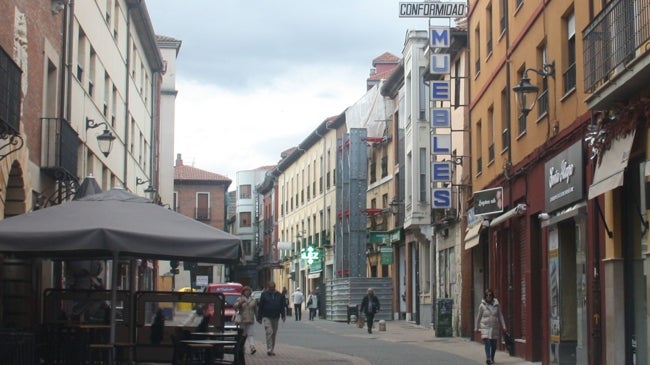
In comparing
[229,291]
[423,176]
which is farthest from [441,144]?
[229,291]

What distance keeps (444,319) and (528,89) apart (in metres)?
13.5

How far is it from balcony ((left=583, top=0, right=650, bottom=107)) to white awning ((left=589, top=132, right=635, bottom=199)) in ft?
2.28

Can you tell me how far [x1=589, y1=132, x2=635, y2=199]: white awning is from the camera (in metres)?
15.2

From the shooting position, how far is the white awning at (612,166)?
1523cm

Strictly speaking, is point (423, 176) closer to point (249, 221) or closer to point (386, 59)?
point (386, 59)

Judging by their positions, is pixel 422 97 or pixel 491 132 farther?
pixel 422 97

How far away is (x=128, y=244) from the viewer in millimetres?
13938

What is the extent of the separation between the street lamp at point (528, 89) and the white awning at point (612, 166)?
4019mm

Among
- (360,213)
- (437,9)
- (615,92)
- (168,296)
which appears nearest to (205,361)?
(168,296)

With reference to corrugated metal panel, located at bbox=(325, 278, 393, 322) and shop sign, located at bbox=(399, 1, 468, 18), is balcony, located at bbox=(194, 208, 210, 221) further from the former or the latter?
shop sign, located at bbox=(399, 1, 468, 18)

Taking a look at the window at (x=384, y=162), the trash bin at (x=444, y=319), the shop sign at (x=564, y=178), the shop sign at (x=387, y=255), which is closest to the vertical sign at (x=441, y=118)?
the trash bin at (x=444, y=319)

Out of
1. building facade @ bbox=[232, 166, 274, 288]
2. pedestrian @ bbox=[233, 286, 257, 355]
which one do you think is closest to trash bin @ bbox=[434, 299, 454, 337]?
pedestrian @ bbox=[233, 286, 257, 355]

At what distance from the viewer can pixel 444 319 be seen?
107 feet

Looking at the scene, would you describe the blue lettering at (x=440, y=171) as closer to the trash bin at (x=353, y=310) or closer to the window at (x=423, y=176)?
the window at (x=423, y=176)
